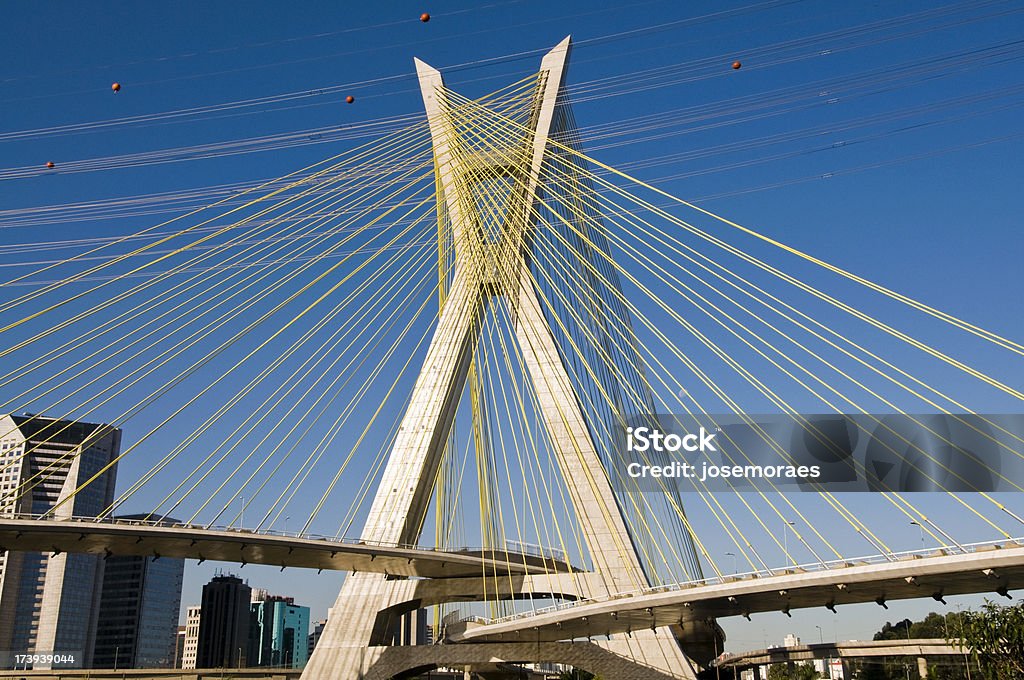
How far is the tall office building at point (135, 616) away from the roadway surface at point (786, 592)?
11399 centimetres

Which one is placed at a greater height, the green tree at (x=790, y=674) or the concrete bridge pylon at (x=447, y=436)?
the concrete bridge pylon at (x=447, y=436)

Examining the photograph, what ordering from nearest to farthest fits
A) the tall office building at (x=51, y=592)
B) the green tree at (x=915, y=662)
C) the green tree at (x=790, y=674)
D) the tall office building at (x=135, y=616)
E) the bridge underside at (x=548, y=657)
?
the bridge underside at (x=548, y=657), the green tree at (x=915, y=662), the green tree at (x=790, y=674), the tall office building at (x=51, y=592), the tall office building at (x=135, y=616)

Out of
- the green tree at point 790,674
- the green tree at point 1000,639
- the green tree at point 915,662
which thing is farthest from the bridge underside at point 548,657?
the green tree at point 790,674

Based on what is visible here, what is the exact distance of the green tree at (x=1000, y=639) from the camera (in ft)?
125

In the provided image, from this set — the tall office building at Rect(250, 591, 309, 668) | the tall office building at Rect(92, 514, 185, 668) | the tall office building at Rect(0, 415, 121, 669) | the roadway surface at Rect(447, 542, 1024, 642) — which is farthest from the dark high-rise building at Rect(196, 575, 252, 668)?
the roadway surface at Rect(447, 542, 1024, 642)

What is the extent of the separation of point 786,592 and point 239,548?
16232 millimetres

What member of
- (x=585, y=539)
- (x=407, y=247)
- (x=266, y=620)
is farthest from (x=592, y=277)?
(x=266, y=620)

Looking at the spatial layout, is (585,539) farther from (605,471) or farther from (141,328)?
(141,328)

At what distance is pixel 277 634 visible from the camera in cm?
18662

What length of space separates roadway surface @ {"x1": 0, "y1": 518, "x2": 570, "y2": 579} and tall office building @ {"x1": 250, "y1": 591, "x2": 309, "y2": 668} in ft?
501

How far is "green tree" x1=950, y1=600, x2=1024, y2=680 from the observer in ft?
125

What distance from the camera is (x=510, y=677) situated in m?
55.2

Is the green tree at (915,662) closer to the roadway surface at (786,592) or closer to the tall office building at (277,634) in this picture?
the roadway surface at (786,592)

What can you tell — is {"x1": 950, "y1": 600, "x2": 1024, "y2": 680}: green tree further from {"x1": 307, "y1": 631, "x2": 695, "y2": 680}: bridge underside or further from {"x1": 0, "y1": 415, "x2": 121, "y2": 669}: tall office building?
{"x1": 0, "y1": 415, "x2": 121, "y2": 669}: tall office building
